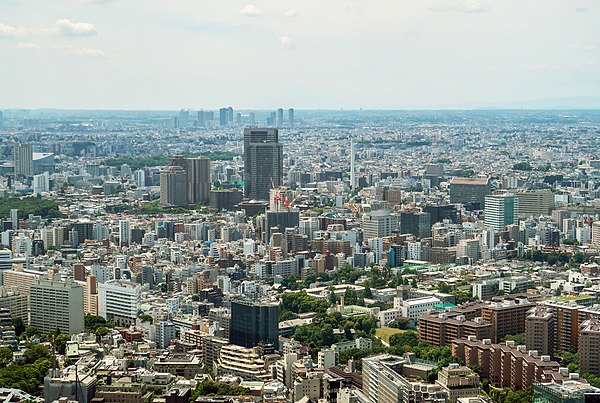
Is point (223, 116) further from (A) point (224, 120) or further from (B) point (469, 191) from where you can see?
(B) point (469, 191)

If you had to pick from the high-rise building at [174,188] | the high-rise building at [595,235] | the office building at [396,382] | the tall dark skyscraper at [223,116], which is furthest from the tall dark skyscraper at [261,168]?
the tall dark skyscraper at [223,116]

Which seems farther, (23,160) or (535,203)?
(23,160)

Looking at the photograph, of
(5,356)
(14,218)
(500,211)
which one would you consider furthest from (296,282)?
(14,218)

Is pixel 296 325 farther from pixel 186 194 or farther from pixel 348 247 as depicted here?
pixel 186 194

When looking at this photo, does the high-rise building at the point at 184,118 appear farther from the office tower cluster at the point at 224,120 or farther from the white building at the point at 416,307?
the white building at the point at 416,307

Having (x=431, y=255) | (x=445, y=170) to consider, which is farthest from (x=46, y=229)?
(x=445, y=170)

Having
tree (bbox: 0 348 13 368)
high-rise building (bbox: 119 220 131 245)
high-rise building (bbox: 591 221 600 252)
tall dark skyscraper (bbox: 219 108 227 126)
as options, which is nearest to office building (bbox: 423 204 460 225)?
high-rise building (bbox: 591 221 600 252)
